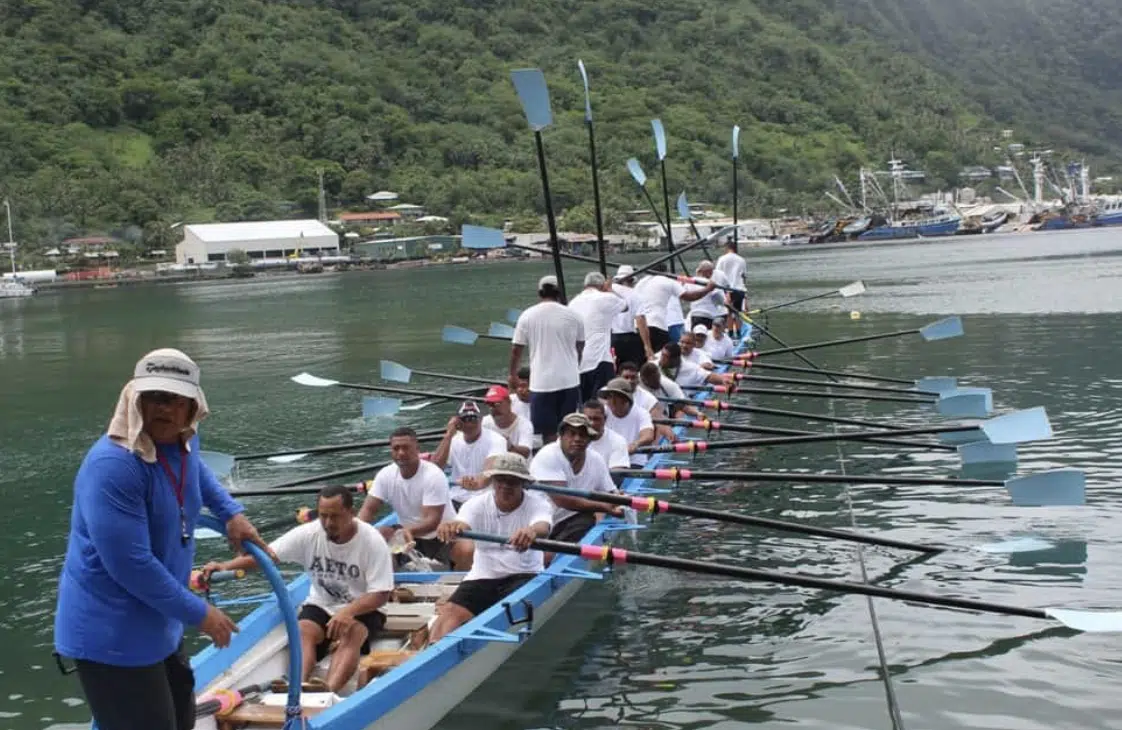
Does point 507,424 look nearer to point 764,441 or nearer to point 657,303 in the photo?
point 764,441

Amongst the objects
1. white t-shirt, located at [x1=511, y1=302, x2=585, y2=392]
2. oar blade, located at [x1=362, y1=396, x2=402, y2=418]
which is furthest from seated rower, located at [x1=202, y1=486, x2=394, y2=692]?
oar blade, located at [x1=362, y1=396, x2=402, y2=418]

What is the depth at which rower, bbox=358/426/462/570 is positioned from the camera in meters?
9.33

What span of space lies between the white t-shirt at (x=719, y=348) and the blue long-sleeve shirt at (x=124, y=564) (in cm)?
1546

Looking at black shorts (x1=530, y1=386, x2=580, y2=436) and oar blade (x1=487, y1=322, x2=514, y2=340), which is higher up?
oar blade (x1=487, y1=322, x2=514, y2=340)

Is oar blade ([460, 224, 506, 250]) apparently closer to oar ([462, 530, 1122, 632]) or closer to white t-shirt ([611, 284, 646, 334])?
white t-shirt ([611, 284, 646, 334])

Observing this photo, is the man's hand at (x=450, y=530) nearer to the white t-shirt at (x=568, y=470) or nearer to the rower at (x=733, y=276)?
the white t-shirt at (x=568, y=470)

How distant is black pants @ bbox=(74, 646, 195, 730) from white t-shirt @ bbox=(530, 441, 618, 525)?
494cm

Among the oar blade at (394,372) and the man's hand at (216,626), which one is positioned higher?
the man's hand at (216,626)

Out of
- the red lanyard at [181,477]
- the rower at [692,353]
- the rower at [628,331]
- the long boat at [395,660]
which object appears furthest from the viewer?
the rower at [628,331]

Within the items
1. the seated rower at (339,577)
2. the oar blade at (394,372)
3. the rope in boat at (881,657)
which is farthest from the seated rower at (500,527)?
the oar blade at (394,372)

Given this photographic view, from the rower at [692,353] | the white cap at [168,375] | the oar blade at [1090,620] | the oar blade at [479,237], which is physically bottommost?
the oar blade at [1090,620]

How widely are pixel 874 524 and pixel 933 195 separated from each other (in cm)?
17242

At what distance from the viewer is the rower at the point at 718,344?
64.7 feet

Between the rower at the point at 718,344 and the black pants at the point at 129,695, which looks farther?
the rower at the point at 718,344
